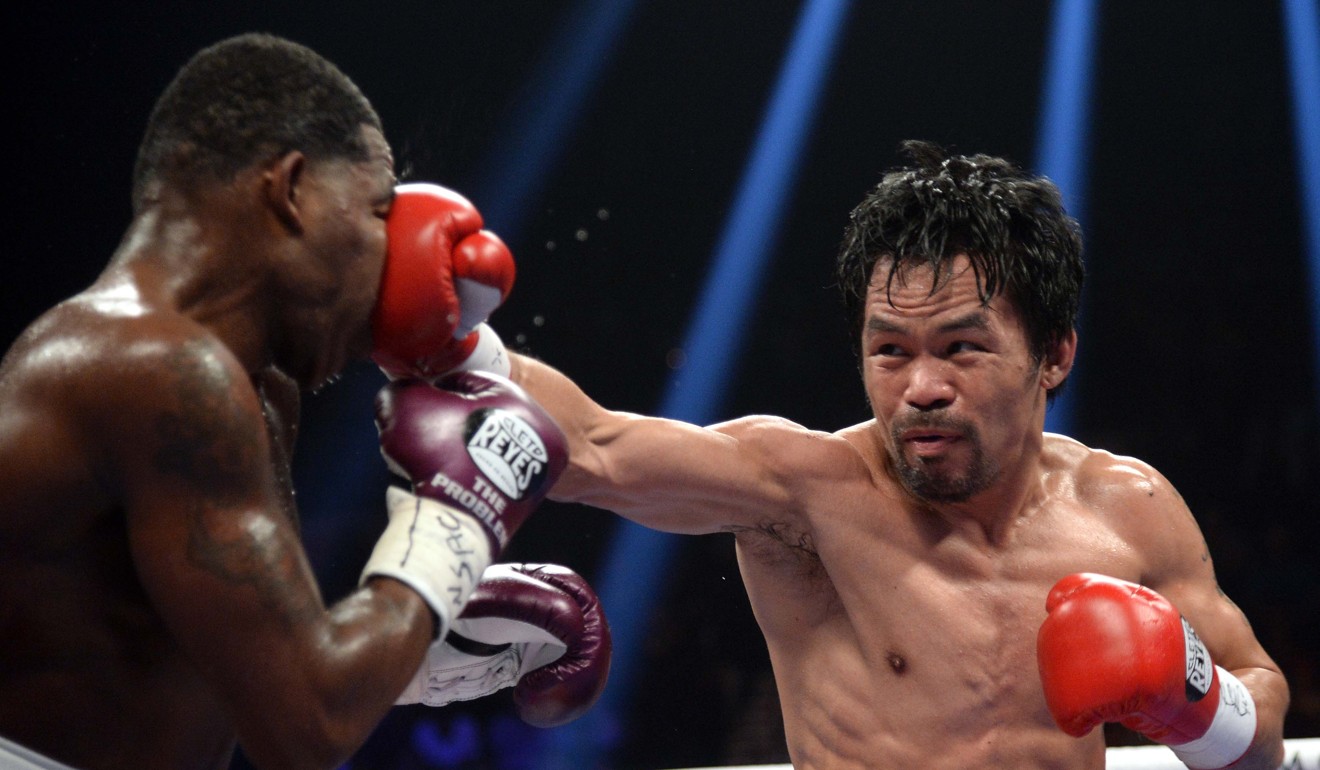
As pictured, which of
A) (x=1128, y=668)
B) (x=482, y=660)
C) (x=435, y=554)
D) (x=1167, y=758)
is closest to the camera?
(x=435, y=554)

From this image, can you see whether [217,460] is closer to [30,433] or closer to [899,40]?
[30,433]

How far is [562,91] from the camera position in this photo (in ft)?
18.1

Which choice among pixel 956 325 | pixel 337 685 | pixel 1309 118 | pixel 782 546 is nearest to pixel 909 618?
pixel 782 546

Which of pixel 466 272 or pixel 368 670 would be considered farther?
pixel 466 272

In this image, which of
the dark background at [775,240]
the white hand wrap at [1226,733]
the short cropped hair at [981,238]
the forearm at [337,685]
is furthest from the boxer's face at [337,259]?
the dark background at [775,240]

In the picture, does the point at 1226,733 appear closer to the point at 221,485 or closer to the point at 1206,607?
the point at 1206,607

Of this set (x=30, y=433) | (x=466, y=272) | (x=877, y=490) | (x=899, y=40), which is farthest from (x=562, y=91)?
(x=30, y=433)

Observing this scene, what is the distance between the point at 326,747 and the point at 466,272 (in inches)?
23.6

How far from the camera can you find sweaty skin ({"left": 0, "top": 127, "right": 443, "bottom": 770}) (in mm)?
1150

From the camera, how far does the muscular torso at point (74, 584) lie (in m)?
1.17

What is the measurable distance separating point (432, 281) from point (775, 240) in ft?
14.7

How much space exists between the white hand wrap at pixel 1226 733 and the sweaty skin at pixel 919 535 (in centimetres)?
9

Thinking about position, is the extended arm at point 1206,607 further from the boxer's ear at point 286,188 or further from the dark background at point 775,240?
the dark background at point 775,240

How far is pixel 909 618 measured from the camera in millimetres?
2104
